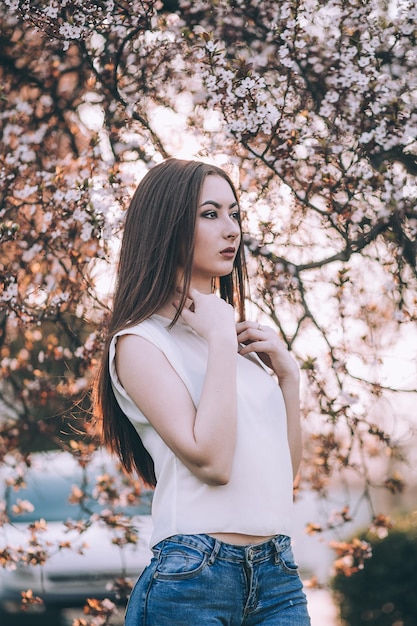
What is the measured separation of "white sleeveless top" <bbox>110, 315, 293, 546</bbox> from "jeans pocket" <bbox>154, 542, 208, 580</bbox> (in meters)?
0.04

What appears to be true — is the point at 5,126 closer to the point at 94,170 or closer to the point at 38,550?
the point at 94,170

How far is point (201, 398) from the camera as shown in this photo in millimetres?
1766

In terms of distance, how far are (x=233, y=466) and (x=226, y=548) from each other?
0.18 metres

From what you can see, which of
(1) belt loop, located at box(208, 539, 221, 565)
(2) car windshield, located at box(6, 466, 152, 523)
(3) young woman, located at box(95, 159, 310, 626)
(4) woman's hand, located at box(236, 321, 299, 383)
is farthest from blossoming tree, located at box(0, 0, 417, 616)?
(2) car windshield, located at box(6, 466, 152, 523)

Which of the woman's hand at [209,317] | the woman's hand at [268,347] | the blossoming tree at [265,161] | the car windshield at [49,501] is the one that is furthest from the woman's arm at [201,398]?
the car windshield at [49,501]

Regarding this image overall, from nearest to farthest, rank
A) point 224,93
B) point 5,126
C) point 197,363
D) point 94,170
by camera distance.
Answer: point 197,363, point 224,93, point 94,170, point 5,126

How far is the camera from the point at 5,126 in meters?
3.18

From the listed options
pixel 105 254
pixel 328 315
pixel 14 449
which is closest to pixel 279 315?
pixel 328 315

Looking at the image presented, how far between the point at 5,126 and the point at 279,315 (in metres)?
1.29

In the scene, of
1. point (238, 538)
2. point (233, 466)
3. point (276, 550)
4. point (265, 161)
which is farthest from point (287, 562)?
point (265, 161)

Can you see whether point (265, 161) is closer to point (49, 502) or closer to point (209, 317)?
point (209, 317)

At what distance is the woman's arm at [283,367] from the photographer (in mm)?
2125

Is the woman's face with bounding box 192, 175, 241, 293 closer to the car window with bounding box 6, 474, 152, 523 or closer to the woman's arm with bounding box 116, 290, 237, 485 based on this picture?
the woman's arm with bounding box 116, 290, 237, 485

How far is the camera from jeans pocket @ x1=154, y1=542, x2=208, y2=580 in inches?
67.1
